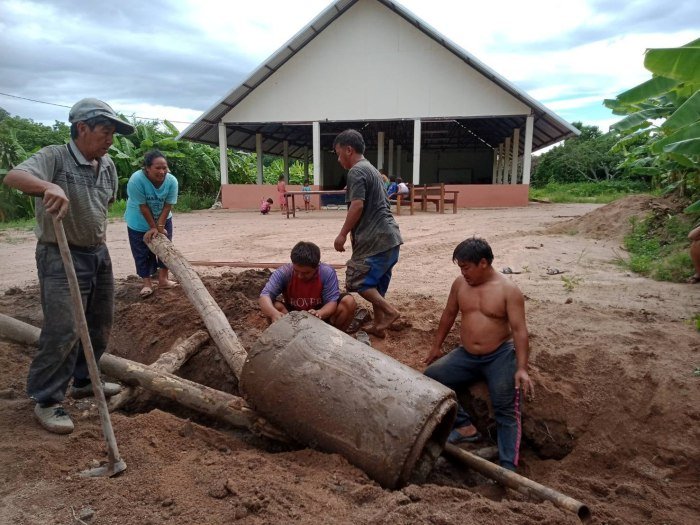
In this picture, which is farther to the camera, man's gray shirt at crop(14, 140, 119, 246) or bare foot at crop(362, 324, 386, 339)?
bare foot at crop(362, 324, 386, 339)

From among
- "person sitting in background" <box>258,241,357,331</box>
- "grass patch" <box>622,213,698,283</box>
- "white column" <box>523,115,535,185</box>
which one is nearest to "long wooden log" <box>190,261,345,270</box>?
"person sitting in background" <box>258,241,357,331</box>

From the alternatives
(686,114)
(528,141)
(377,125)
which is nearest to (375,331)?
(686,114)

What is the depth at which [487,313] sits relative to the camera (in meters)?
3.17

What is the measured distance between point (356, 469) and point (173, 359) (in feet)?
5.94

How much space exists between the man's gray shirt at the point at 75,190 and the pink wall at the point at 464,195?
50.3 ft

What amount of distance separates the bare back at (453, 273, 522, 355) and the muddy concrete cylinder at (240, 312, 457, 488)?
2.39 feet

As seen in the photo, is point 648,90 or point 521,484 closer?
point 521,484

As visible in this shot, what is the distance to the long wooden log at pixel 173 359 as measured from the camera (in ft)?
10.4

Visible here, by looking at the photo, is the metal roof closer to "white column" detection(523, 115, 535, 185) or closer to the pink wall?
"white column" detection(523, 115, 535, 185)

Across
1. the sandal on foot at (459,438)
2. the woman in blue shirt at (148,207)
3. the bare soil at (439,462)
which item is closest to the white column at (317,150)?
the bare soil at (439,462)

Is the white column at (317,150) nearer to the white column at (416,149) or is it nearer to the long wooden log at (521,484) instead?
the white column at (416,149)

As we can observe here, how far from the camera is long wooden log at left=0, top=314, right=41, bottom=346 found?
3732 mm

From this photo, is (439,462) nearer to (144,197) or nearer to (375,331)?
(375,331)

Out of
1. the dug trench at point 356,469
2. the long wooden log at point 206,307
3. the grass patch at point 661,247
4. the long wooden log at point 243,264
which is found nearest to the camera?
A: the dug trench at point 356,469
